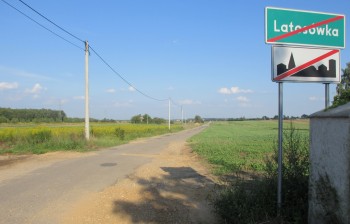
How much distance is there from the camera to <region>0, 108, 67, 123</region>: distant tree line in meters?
93.8

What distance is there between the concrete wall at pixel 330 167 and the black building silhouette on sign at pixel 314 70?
0.86 meters

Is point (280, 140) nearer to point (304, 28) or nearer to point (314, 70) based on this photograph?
point (314, 70)

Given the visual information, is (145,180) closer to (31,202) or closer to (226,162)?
(31,202)

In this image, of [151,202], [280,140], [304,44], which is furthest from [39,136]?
[304,44]

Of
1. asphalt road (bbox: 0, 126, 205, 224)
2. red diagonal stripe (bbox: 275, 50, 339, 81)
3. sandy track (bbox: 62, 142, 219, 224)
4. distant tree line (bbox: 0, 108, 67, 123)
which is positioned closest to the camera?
red diagonal stripe (bbox: 275, 50, 339, 81)

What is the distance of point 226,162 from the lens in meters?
13.0

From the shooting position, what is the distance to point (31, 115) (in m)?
108

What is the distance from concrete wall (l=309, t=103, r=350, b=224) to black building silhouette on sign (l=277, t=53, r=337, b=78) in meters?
0.86

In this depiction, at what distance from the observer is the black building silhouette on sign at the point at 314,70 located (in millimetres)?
4602

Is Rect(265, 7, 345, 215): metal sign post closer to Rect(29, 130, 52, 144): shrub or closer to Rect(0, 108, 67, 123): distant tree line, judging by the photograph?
Rect(29, 130, 52, 144): shrub

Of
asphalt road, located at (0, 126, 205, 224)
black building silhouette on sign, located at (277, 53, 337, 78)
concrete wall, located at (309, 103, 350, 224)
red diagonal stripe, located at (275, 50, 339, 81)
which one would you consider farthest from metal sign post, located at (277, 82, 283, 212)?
asphalt road, located at (0, 126, 205, 224)

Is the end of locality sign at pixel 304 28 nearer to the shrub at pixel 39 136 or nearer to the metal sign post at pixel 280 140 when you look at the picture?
the metal sign post at pixel 280 140

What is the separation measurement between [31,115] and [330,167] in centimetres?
11455

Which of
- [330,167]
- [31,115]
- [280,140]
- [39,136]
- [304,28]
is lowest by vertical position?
[39,136]
